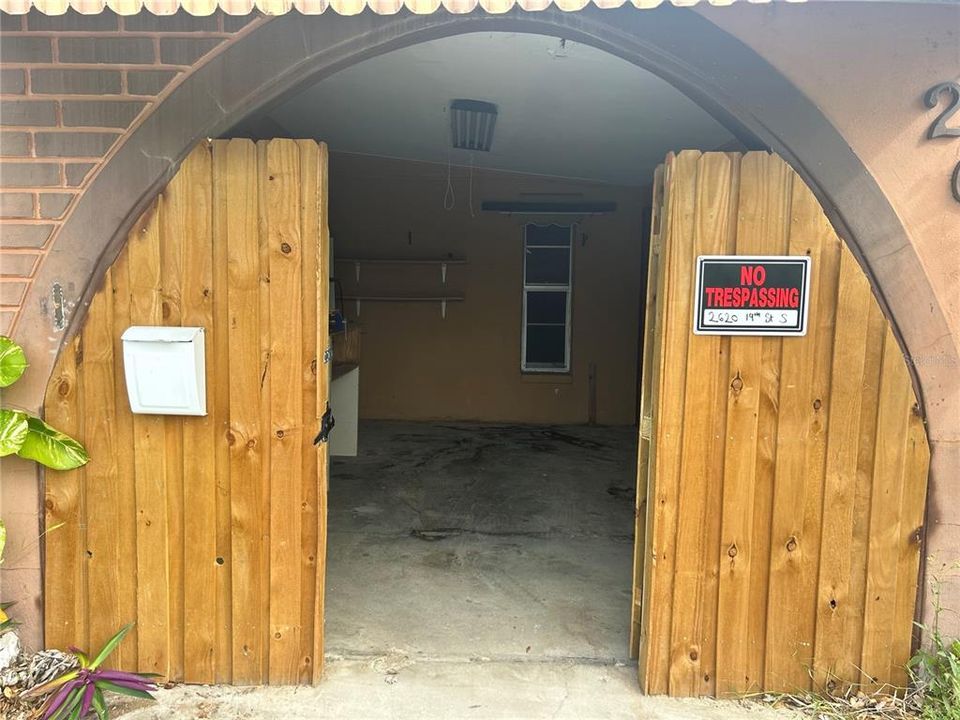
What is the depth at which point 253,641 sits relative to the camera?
252 cm

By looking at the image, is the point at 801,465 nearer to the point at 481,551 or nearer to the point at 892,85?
the point at 892,85

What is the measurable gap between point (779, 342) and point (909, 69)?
1010 mm

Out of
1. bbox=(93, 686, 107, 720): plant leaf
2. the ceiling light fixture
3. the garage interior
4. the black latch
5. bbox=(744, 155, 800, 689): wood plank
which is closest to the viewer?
bbox=(93, 686, 107, 720): plant leaf

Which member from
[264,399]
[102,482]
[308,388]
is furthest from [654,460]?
[102,482]

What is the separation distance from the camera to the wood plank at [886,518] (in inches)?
93.4

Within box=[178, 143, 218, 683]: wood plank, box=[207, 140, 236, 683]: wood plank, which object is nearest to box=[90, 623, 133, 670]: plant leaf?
box=[178, 143, 218, 683]: wood plank

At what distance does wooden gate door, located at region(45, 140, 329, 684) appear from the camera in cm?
238

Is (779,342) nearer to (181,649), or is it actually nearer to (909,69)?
(909,69)

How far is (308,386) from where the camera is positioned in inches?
96.3

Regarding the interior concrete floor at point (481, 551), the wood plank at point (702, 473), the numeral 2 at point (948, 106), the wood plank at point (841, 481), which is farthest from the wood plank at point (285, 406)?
the numeral 2 at point (948, 106)

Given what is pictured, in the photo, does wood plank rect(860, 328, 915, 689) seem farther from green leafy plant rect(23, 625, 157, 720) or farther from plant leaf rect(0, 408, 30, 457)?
plant leaf rect(0, 408, 30, 457)

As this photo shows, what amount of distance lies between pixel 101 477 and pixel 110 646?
24.2 inches

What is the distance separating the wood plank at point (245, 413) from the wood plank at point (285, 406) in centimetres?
5

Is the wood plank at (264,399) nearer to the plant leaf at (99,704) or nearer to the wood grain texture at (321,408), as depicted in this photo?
the wood grain texture at (321,408)
